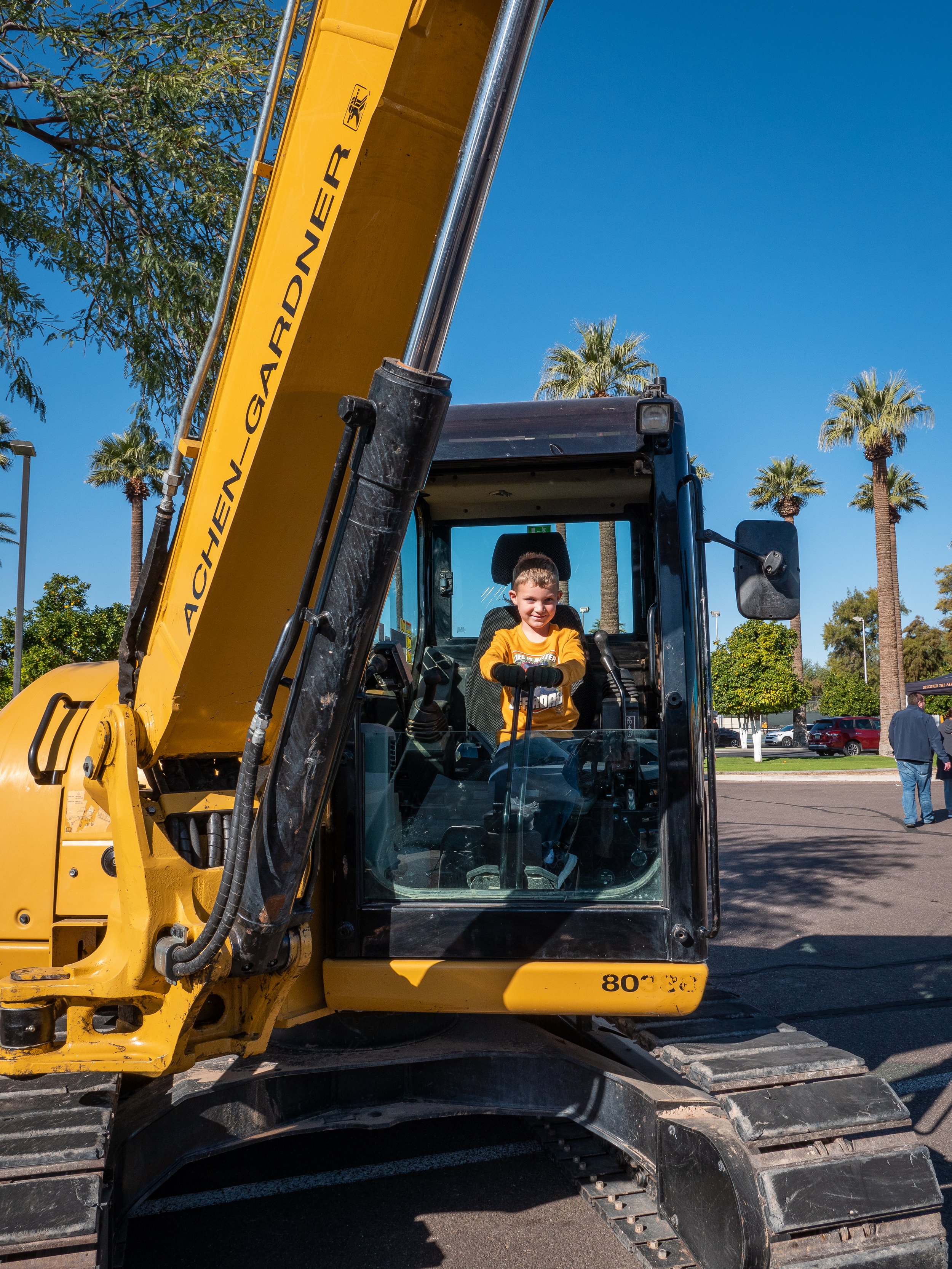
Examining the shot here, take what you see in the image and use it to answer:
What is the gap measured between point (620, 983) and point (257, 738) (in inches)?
55.1

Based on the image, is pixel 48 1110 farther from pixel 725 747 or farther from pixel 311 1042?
pixel 725 747

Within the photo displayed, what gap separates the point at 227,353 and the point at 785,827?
1358 cm

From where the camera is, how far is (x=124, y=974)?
104 inches

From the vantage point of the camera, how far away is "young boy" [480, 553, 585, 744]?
338 cm

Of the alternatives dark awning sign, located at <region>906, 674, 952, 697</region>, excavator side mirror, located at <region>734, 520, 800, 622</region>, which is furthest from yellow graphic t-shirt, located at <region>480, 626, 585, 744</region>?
dark awning sign, located at <region>906, 674, 952, 697</region>

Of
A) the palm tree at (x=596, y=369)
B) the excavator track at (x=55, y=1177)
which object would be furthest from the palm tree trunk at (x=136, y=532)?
the excavator track at (x=55, y=1177)

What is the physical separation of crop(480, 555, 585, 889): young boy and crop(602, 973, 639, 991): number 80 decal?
0.32 m

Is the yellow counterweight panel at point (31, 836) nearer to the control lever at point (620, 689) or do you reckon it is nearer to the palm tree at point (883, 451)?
the control lever at point (620, 689)

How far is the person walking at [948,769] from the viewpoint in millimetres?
14625

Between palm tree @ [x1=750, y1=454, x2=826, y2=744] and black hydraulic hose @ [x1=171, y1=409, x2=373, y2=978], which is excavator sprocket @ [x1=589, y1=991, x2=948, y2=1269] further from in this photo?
palm tree @ [x1=750, y1=454, x2=826, y2=744]

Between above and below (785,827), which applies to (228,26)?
above

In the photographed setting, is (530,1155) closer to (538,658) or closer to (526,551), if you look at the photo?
(538,658)

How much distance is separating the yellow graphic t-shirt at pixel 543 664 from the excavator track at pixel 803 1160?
3.60 feet

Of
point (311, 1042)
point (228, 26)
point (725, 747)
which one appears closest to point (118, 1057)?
point (311, 1042)
